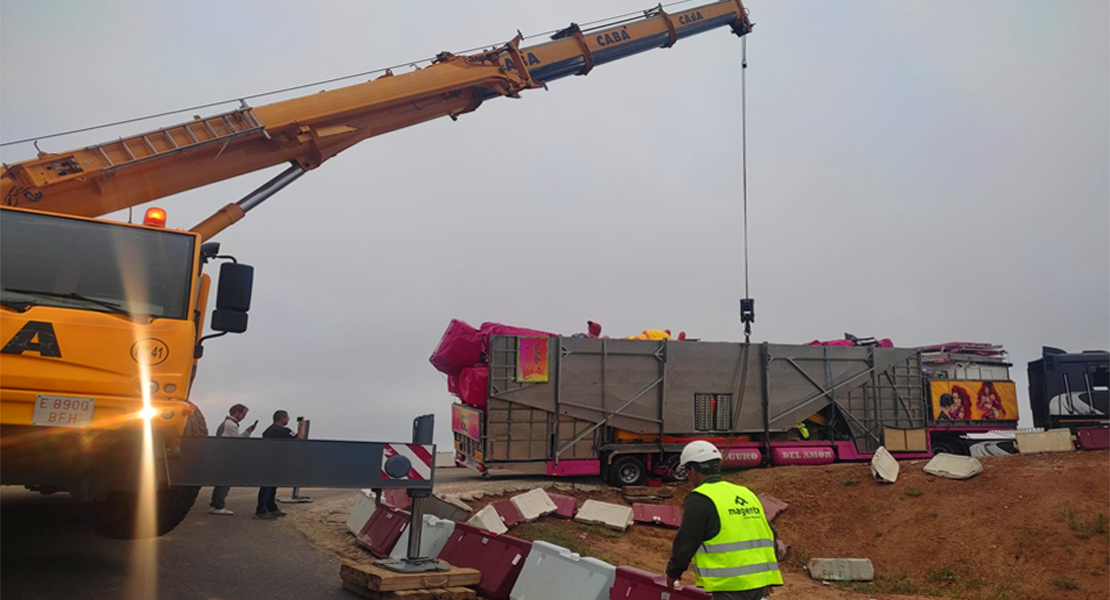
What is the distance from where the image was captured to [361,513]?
10.2 metres

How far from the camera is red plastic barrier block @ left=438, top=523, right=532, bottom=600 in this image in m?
7.28

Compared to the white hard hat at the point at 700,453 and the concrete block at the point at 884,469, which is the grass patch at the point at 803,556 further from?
the white hard hat at the point at 700,453

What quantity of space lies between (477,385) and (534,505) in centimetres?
315

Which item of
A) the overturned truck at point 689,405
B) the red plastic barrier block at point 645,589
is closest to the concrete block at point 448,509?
the overturned truck at point 689,405

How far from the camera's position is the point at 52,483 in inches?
209

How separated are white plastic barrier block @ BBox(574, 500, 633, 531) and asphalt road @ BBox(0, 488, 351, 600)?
13.2 feet

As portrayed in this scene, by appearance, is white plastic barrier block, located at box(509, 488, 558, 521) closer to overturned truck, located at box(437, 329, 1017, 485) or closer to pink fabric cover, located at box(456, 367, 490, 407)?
overturned truck, located at box(437, 329, 1017, 485)

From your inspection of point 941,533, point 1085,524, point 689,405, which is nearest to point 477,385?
point 689,405

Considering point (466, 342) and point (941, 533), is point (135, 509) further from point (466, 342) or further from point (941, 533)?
point (941, 533)

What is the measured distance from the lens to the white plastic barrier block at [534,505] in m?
10.9

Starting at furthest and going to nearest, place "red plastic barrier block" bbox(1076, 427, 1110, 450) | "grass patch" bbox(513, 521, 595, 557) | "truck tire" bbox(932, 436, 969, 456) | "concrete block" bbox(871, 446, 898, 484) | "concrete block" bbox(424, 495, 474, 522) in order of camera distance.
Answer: "truck tire" bbox(932, 436, 969, 456), "red plastic barrier block" bbox(1076, 427, 1110, 450), "concrete block" bbox(871, 446, 898, 484), "concrete block" bbox(424, 495, 474, 522), "grass patch" bbox(513, 521, 595, 557)

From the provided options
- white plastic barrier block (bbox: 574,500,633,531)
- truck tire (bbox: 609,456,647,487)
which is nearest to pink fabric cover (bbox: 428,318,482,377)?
truck tire (bbox: 609,456,647,487)

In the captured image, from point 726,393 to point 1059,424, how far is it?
924cm

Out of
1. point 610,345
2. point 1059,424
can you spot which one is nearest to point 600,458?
point 610,345
